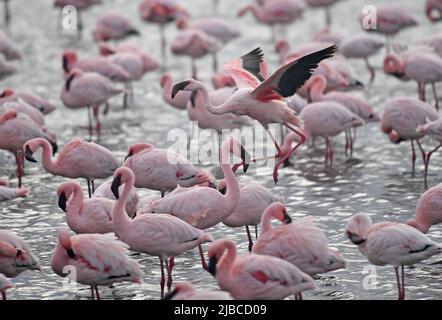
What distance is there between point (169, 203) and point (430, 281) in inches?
91.0

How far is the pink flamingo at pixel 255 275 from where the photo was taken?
302 inches

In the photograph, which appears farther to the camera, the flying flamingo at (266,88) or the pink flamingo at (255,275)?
the flying flamingo at (266,88)

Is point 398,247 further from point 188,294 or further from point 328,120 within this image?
point 328,120

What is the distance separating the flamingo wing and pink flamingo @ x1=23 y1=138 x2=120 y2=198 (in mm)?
1722

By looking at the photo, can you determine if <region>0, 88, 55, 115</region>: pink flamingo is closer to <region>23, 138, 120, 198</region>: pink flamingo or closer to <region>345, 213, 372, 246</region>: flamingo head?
<region>23, 138, 120, 198</region>: pink flamingo

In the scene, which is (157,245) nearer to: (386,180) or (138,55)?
(386,180)

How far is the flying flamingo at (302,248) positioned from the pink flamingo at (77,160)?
2.85m

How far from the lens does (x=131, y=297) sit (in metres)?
8.66

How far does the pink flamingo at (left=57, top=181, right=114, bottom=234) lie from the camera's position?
364 inches

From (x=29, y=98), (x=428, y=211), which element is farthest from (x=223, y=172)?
(x=29, y=98)

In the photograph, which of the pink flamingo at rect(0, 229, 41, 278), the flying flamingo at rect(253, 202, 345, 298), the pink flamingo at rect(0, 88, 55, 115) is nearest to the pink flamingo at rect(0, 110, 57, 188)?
the pink flamingo at rect(0, 88, 55, 115)

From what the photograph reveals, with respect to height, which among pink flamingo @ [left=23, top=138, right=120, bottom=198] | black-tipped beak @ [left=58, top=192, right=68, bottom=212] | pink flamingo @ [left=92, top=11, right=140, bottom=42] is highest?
pink flamingo @ [left=92, top=11, right=140, bottom=42]

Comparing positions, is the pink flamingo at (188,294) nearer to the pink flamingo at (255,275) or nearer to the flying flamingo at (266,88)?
the pink flamingo at (255,275)

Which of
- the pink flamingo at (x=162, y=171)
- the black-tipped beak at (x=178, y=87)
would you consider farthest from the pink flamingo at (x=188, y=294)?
the black-tipped beak at (x=178, y=87)
